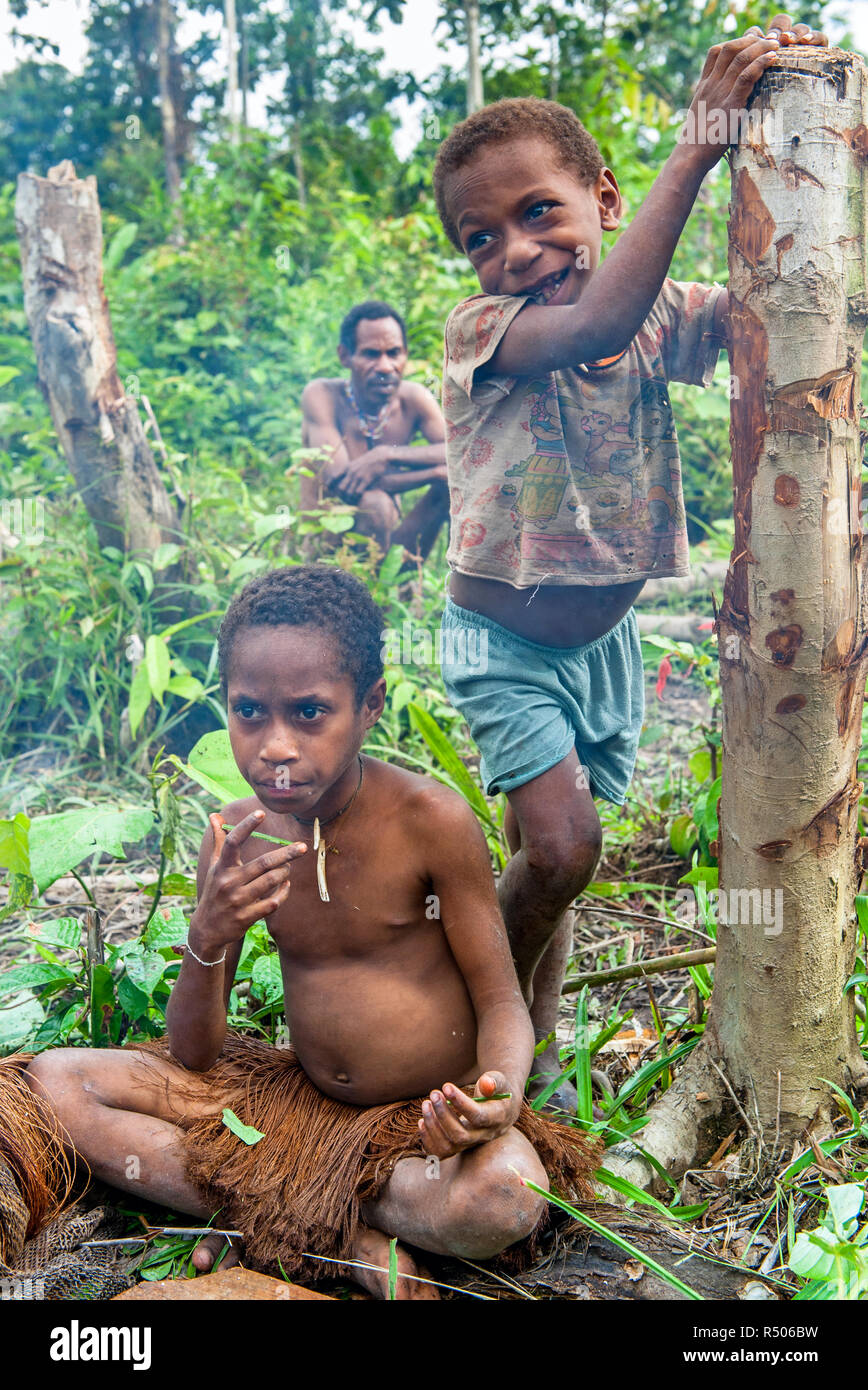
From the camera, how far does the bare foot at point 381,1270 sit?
1.56 metres

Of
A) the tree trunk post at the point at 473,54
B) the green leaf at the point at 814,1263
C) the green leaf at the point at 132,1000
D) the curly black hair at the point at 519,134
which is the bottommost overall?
the green leaf at the point at 814,1263

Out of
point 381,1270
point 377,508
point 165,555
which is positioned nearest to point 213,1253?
point 381,1270

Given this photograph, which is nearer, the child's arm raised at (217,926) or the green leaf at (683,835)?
the child's arm raised at (217,926)

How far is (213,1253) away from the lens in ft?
5.57

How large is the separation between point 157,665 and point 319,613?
1.69 m

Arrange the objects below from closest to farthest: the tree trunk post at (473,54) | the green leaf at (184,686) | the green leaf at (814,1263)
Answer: the green leaf at (814,1263)
the green leaf at (184,686)
the tree trunk post at (473,54)

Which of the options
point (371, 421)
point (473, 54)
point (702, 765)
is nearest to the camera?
point (702, 765)

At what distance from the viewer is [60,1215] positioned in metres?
1.69

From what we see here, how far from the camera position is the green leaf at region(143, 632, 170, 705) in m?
3.24

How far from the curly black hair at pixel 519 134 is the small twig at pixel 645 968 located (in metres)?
1.40

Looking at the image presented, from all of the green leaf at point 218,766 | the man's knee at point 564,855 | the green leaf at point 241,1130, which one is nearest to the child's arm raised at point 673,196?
the man's knee at point 564,855

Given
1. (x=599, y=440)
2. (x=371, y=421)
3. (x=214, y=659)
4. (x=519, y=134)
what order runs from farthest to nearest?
1. (x=371, y=421)
2. (x=214, y=659)
3. (x=599, y=440)
4. (x=519, y=134)

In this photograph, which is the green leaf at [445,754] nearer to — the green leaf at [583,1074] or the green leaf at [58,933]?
the green leaf at [583,1074]

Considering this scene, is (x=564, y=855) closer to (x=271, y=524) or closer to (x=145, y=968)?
(x=145, y=968)
